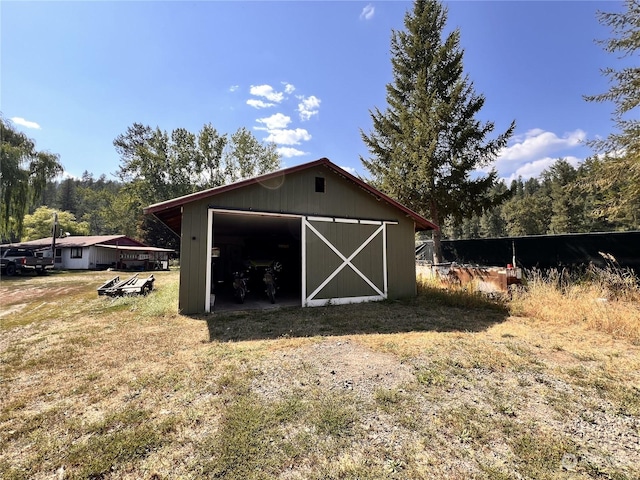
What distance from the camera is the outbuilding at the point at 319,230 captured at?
680 cm

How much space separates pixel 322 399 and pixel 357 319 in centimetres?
360

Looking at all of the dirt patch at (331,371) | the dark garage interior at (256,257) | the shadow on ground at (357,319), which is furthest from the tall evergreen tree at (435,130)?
the dirt patch at (331,371)

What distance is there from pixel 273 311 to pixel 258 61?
8828 mm

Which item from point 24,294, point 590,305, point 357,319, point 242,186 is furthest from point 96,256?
point 590,305

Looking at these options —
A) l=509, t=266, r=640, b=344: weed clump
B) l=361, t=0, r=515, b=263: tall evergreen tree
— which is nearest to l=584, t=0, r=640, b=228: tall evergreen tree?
l=509, t=266, r=640, b=344: weed clump

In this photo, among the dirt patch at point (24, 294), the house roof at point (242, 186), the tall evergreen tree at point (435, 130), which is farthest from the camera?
the tall evergreen tree at point (435, 130)

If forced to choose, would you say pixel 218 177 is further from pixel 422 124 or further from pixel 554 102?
pixel 554 102

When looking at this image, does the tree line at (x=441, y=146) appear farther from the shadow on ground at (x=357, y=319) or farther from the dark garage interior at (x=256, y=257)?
the shadow on ground at (x=357, y=319)

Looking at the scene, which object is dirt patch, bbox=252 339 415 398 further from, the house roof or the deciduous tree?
the deciduous tree

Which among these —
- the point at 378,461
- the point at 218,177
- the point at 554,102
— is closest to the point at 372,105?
the point at 554,102

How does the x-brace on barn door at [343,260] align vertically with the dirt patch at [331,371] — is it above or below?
above

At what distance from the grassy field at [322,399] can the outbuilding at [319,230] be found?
1.83 m

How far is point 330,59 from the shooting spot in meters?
11.4

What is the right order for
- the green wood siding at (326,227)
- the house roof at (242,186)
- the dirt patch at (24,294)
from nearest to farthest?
the house roof at (242,186) < the green wood siding at (326,227) < the dirt patch at (24,294)
